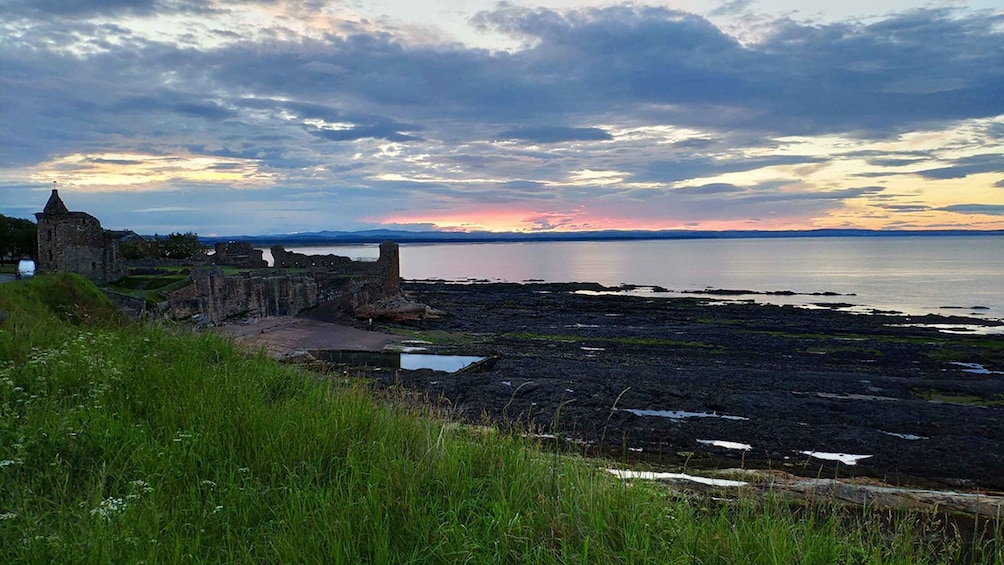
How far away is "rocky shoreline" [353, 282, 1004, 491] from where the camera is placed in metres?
15.8

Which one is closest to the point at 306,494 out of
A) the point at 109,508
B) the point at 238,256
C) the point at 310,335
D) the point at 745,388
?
the point at 109,508

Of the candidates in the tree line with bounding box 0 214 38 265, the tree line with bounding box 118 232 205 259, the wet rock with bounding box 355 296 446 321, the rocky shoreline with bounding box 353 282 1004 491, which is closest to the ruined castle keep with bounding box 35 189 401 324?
the wet rock with bounding box 355 296 446 321

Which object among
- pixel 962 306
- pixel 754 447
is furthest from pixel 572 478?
pixel 962 306

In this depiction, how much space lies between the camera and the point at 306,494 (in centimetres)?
439

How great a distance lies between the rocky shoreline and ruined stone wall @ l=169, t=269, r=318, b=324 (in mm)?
7420

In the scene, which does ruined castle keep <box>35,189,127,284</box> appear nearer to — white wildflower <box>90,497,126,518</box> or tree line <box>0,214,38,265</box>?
tree line <box>0,214,38,265</box>

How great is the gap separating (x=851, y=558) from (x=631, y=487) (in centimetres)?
154

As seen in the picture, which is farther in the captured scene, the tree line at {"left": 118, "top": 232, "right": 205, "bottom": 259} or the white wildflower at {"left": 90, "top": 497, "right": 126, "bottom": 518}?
the tree line at {"left": 118, "top": 232, "right": 205, "bottom": 259}

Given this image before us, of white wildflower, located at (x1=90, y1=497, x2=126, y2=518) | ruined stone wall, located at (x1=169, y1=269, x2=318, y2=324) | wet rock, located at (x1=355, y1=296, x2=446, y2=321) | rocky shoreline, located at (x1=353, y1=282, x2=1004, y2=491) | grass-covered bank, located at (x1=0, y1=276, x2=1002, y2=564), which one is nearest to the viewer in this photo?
white wildflower, located at (x1=90, y1=497, x2=126, y2=518)

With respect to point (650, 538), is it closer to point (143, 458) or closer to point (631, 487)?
point (631, 487)

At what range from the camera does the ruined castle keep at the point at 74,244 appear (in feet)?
105

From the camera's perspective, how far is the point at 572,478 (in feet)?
16.7

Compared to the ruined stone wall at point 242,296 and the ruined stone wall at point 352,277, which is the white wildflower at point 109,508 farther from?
the ruined stone wall at point 352,277

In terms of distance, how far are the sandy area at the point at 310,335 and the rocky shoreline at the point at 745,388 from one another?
3.04 meters
